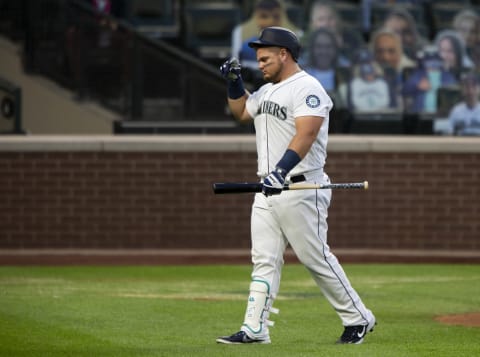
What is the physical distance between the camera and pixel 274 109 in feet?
25.1

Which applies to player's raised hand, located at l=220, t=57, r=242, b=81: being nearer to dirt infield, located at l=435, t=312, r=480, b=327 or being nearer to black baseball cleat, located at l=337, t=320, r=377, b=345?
black baseball cleat, located at l=337, t=320, r=377, b=345

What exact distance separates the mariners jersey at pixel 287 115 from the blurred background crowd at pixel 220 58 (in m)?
7.16

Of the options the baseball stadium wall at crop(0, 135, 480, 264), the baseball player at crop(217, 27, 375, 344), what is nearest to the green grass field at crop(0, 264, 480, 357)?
the baseball player at crop(217, 27, 375, 344)

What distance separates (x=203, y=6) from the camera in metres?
18.5

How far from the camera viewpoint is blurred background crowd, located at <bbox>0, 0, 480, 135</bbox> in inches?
608

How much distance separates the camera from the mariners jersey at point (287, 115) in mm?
7559

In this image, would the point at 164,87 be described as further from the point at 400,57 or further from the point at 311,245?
the point at 311,245

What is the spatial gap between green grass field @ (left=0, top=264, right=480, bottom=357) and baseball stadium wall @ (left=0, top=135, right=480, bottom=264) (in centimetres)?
53

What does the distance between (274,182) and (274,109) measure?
0.57 metres

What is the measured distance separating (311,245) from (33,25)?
963 cm

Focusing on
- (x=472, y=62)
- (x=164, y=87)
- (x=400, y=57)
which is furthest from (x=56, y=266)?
(x=472, y=62)

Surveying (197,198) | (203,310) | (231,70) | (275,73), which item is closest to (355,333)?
(275,73)

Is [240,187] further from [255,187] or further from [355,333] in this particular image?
[355,333]

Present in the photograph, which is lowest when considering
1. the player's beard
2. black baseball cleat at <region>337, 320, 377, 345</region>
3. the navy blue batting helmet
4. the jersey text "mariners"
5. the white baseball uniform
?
black baseball cleat at <region>337, 320, 377, 345</region>
